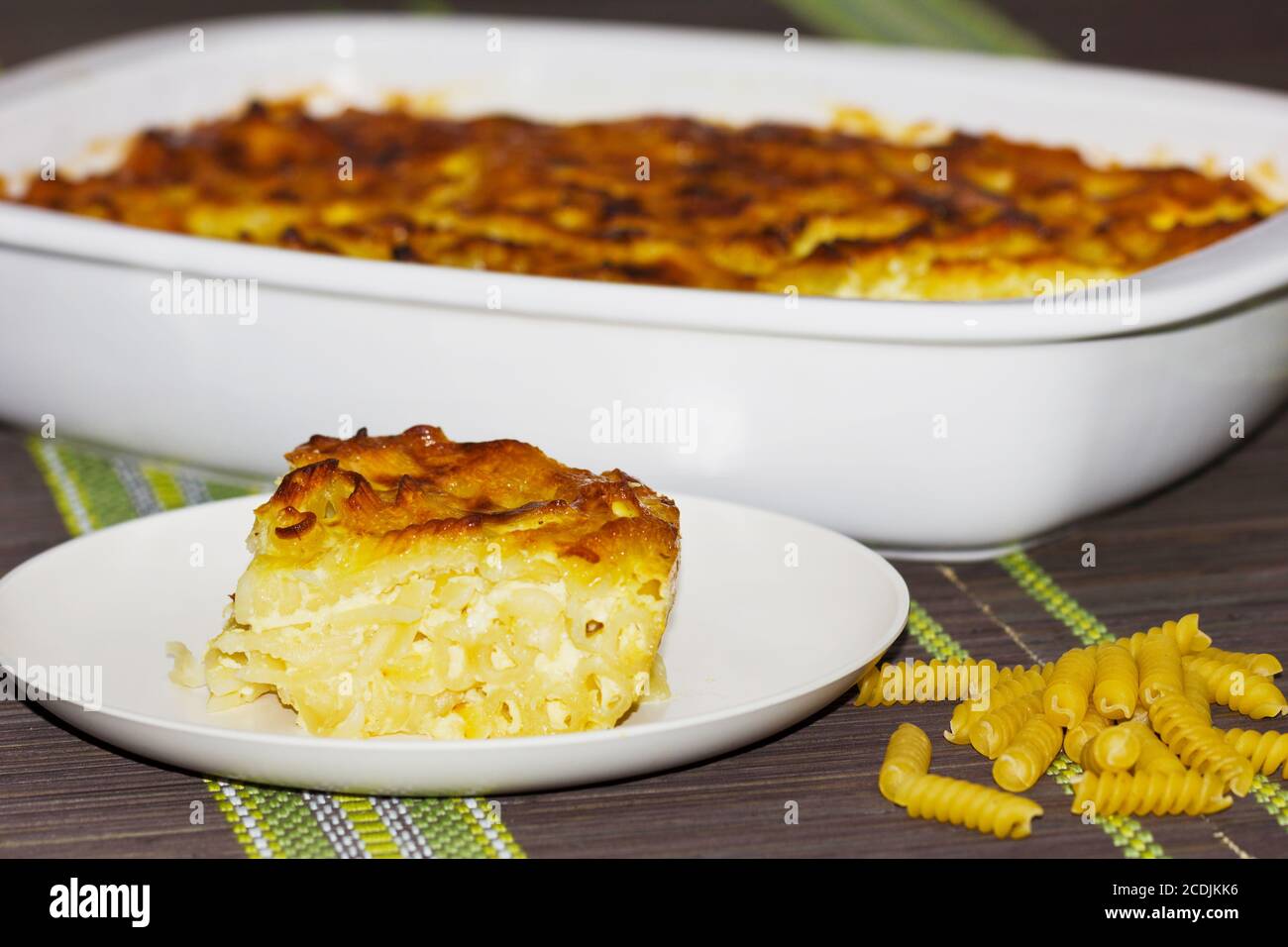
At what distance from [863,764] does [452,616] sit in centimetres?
39

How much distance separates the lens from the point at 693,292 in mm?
1917

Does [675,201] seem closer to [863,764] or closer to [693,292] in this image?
[693,292]

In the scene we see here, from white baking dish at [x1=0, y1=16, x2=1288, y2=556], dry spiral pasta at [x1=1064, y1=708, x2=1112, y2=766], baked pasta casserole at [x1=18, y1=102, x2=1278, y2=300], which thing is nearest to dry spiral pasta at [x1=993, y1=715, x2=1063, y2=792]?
dry spiral pasta at [x1=1064, y1=708, x2=1112, y2=766]

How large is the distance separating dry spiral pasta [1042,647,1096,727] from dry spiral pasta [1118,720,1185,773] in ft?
0.17

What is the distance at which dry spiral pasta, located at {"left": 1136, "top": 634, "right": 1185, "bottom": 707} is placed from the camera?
1688mm

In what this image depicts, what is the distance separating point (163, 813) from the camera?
1567mm

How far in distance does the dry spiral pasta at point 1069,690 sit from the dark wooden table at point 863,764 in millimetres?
76

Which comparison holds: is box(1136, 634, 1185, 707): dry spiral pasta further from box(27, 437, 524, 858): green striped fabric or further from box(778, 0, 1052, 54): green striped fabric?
box(778, 0, 1052, 54): green striped fabric

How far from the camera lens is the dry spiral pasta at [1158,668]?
5.54ft

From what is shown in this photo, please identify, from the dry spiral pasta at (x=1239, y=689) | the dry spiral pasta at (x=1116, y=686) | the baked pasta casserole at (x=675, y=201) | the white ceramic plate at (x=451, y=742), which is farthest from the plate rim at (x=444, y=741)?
the baked pasta casserole at (x=675, y=201)

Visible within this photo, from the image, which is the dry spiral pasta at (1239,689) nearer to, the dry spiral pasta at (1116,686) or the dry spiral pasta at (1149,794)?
the dry spiral pasta at (1116,686)

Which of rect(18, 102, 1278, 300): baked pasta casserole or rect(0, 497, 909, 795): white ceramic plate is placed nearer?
rect(0, 497, 909, 795): white ceramic plate

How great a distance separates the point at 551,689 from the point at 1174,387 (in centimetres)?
83

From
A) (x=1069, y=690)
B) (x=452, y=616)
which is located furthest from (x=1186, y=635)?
(x=452, y=616)
